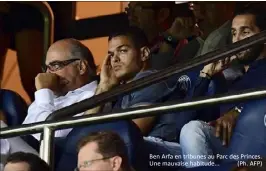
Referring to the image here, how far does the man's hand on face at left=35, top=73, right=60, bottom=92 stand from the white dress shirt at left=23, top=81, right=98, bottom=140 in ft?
0.17

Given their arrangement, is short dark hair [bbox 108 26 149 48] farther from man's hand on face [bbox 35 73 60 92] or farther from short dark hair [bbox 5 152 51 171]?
short dark hair [bbox 5 152 51 171]

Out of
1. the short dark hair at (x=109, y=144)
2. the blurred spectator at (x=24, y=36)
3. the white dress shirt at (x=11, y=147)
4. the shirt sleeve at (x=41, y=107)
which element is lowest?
the short dark hair at (x=109, y=144)

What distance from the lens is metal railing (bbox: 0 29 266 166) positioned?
14.6 feet

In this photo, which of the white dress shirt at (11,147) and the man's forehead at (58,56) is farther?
the man's forehead at (58,56)

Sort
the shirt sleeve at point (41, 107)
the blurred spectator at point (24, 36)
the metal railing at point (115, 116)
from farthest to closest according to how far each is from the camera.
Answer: the blurred spectator at point (24, 36) < the shirt sleeve at point (41, 107) < the metal railing at point (115, 116)

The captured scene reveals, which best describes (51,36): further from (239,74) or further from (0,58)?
(239,74)

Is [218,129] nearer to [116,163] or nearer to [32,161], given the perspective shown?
[116,163]

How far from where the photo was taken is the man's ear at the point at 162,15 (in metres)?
6.05

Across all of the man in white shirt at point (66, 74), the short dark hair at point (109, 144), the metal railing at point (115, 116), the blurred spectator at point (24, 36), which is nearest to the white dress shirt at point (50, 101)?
the man in white shirt at point (66, 74)

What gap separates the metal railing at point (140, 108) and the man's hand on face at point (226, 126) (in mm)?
307

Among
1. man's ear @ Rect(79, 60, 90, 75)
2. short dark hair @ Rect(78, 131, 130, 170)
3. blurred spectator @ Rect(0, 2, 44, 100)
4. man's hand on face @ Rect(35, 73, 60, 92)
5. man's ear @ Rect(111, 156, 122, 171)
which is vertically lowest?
man's ear @ Rect(111, 156, 122, 171)

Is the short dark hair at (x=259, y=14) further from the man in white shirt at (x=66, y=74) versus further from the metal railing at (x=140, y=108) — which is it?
the man in white shirt at (x=66, y=74)

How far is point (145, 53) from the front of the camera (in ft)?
17.6

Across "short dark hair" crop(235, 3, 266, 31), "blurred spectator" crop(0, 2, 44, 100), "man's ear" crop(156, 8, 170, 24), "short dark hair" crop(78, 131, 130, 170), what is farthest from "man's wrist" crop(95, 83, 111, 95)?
"blurred spectator" crop(0, 2, 44, 100)
